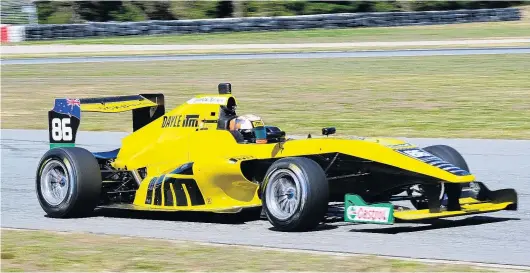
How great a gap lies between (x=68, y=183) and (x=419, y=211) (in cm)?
348

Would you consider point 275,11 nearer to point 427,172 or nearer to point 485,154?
point 485,154

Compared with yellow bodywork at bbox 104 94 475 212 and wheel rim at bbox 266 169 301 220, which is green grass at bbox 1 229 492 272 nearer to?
wheel rim at bbox 266 169 301 220

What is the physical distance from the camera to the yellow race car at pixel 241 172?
8.56 m

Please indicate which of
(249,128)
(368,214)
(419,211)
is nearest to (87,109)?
(249,128)

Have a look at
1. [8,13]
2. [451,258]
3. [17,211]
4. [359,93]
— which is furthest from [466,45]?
[451,258]

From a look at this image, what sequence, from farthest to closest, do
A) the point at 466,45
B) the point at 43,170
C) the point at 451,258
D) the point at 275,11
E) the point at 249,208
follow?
the point at 275,11 < the point at 466,45 < the point at 43,170 < the point at 249,208 < the point at 451,258

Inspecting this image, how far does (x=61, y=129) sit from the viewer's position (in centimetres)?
Answer: 1093

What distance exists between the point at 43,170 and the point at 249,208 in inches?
92.7

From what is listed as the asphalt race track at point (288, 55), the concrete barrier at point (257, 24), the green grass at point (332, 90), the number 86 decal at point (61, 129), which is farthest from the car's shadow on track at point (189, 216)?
the concrete barrier at point (257, 24)

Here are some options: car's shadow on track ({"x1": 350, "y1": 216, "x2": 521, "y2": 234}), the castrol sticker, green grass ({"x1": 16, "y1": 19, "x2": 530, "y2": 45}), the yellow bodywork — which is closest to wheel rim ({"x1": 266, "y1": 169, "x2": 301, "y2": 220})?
the yellow bodywork

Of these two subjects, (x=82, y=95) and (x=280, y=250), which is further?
(x=82, y=95)

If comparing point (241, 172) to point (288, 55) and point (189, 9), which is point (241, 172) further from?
point (189, 9)

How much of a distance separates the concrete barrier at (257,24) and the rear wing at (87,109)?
31.4 meters

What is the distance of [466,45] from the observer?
35000 millimetres
